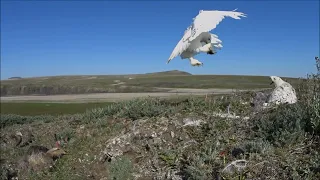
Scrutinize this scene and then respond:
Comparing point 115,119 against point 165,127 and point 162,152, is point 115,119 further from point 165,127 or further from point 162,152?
point 162,152

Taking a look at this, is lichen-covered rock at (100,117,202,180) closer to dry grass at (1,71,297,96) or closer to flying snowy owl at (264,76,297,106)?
flying snowy owl at (264,76,297,106)

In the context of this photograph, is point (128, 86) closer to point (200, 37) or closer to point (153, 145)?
point (153, 145)

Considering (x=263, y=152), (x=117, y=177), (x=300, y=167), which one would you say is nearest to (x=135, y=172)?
(x=117, y=177)

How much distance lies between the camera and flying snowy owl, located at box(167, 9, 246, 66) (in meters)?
7.68

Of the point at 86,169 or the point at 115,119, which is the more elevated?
the point at 115,119

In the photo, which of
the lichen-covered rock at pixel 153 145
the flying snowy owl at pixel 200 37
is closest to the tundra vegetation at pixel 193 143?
the lichen-covered rock at pixel 153 145

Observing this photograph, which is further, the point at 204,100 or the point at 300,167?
the point at 204,100

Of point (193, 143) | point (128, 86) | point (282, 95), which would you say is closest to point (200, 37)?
point (193, 143)

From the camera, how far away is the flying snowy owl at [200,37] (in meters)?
7.68

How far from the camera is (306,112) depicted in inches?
309

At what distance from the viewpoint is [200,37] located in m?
8.27

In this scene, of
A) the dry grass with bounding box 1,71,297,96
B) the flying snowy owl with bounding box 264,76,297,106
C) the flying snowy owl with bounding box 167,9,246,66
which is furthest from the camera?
the dry grass with bounding box 1,71,297,96

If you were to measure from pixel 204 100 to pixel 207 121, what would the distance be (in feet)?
6.52

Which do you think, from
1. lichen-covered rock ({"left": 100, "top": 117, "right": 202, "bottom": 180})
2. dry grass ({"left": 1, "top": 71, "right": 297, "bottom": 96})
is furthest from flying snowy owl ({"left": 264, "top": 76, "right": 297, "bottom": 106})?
dry grass ({"left": 1, "top": 71, "right": 297, "bottom": 96})
